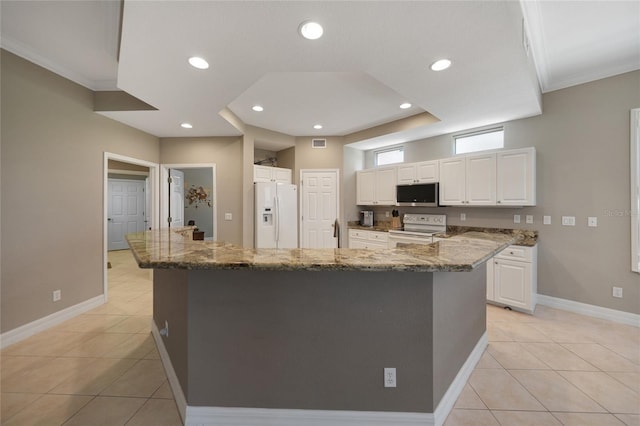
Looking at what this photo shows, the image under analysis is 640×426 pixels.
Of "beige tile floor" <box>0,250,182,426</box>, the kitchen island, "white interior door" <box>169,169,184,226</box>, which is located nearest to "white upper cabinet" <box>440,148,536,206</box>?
the kitchen island

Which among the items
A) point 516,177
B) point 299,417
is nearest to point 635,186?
point 516,177

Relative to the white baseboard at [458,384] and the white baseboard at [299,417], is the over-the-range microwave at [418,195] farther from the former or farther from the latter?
the white baseboard at [299,417]

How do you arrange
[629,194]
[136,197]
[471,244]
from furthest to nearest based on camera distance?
1. [136,197]
2. [629,194]
3. [471,244]

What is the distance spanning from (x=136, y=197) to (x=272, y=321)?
27.9 ft

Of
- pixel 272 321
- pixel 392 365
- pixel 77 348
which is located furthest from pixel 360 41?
pixel 77 348

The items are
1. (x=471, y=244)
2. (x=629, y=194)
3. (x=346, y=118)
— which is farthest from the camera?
(x=346, y=118)

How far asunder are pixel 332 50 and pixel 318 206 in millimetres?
3486

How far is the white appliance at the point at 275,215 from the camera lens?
4.55 metres

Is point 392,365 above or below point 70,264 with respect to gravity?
below

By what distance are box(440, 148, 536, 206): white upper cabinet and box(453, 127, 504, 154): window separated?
0.46 m

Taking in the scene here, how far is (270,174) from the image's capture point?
16.1ft

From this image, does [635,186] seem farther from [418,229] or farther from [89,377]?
[89,377]

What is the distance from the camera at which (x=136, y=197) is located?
7.92m

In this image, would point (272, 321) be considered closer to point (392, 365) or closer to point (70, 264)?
point (392, 365)
